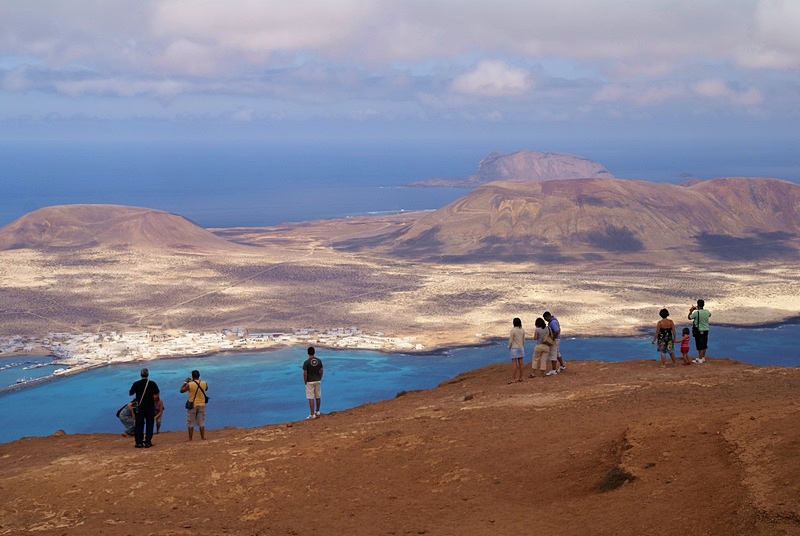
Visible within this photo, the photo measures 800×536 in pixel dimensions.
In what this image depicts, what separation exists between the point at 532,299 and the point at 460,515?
4457 cm

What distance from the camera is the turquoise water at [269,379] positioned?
33219 mm

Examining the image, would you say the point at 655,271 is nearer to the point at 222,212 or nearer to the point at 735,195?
the point at 735,195

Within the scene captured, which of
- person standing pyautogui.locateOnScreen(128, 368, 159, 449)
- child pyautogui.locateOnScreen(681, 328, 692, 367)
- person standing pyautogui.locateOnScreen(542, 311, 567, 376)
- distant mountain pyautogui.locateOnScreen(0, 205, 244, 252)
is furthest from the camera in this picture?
distant mountain pyautogui.locateOnScreen(0, 205, 244, 252)

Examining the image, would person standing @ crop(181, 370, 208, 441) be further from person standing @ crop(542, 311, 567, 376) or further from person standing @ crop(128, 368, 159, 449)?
person standing @ crop(542, 311, 567, 376)

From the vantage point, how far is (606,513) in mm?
8789

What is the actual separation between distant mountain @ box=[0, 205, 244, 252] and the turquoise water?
33458 millimetres

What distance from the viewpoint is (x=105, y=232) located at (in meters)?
77.1

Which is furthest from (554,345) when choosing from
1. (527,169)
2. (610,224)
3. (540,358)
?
(527,169)

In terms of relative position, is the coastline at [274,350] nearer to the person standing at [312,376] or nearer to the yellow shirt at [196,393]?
the person standing at [312,376]

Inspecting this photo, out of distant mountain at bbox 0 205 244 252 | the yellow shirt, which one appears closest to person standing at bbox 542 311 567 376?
the yellow shirt

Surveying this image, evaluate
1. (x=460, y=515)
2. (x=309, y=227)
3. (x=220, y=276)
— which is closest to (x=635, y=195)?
(x=309, y=227)

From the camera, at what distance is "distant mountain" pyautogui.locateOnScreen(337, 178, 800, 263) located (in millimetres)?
72688

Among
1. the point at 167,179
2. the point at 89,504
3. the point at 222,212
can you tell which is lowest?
the point at 89,504

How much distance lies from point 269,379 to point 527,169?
434 feet
